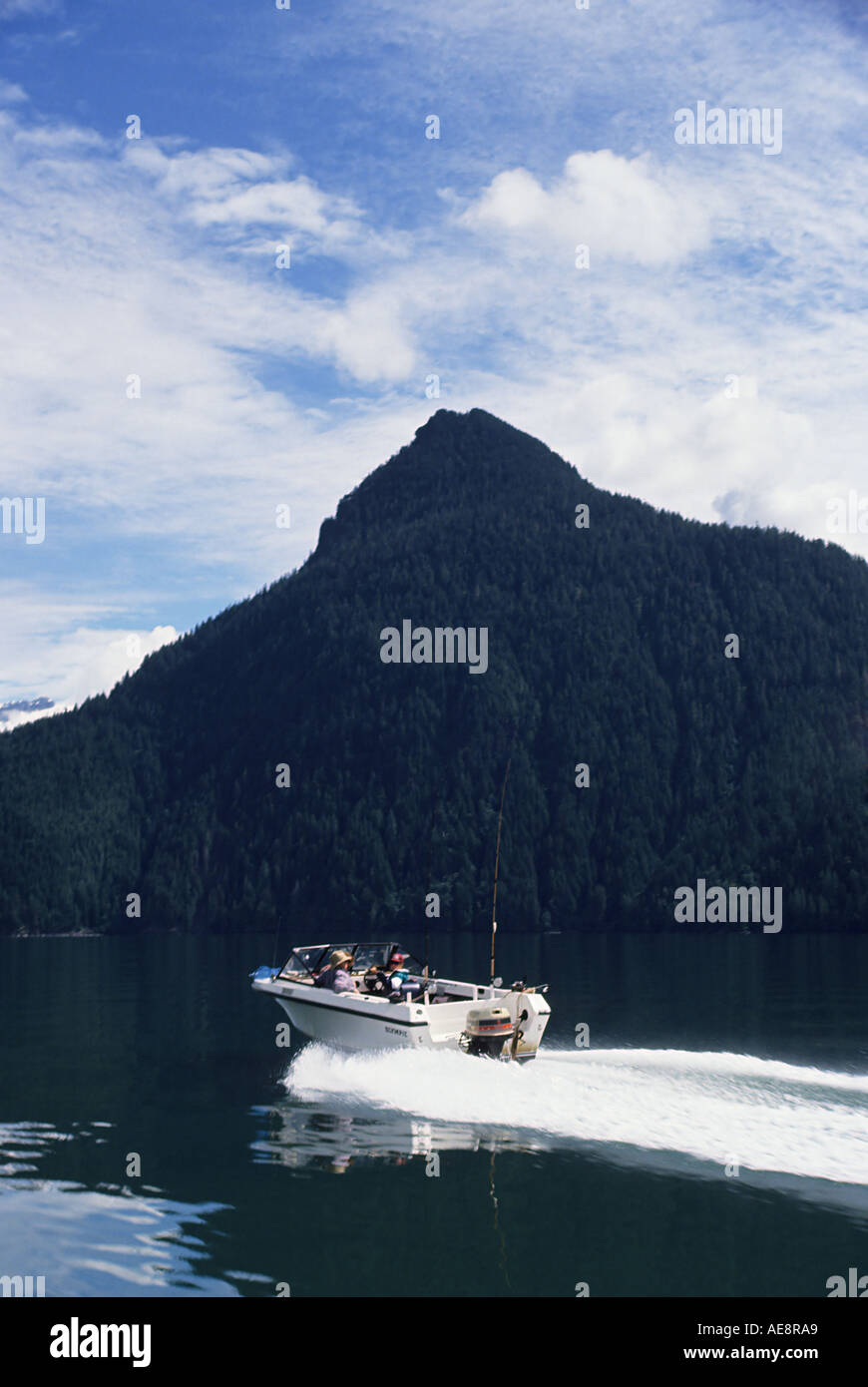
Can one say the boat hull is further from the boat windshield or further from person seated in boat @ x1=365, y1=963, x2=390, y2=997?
the boat windshield

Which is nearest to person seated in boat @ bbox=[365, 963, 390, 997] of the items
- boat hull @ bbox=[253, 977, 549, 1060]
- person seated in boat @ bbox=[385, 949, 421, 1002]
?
person seated in boat @ bbox=[385, 949, 421, 1002]

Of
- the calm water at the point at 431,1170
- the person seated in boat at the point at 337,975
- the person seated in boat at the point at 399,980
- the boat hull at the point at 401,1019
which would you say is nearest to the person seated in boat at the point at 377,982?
the person seated in boat at the point at 399,980

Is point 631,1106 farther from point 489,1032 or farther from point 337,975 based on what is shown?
point 337,975

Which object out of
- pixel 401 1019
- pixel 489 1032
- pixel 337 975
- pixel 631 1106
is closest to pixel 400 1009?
pixel 401 1019

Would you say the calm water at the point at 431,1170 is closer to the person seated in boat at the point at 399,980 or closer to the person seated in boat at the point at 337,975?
the person seated in boat at the point at 337,975
